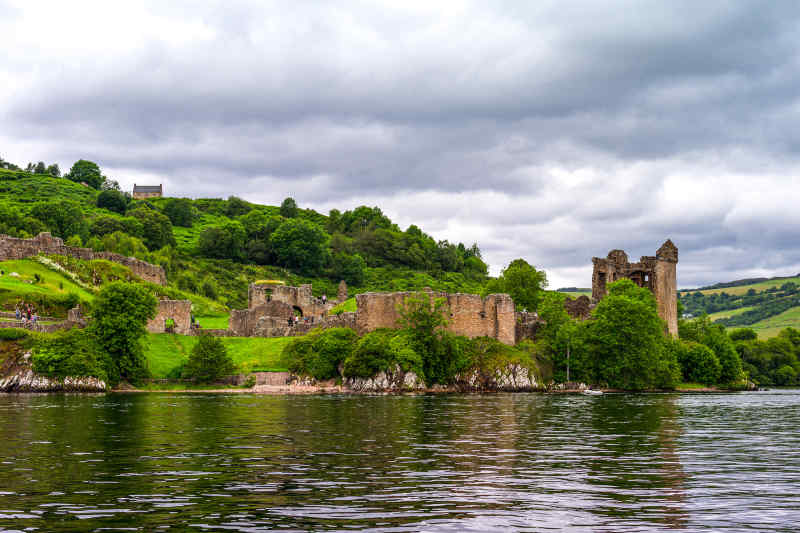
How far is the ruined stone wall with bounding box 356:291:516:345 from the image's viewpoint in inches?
3095

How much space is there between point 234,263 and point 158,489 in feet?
461

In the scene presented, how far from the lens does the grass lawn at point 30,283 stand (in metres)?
76.2

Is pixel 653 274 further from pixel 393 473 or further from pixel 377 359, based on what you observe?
pixel 393 473

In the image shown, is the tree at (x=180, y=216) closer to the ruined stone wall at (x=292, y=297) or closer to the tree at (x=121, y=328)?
the ruined stone wall at (x=292, y=297)

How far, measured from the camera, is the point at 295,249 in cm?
16125

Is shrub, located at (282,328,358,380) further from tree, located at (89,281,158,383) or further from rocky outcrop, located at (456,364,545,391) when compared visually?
tree, located at (89,281,158,383)

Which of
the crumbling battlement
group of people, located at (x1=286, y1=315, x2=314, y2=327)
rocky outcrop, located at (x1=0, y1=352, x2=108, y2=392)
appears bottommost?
rocky outcrop, located at (x1=0, y1=352, x2=108, y2=392)

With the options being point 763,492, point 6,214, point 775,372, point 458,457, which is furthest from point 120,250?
point 763,492

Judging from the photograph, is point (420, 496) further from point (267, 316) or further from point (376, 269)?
point (376, 269)

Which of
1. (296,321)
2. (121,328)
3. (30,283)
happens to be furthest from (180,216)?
(121,328)

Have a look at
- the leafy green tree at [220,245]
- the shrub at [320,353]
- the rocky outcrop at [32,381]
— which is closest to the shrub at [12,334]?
the rocky outcrop at [32,381]

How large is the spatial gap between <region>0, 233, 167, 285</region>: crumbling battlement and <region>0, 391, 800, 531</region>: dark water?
61874mm

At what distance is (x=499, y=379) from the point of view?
73250 mm

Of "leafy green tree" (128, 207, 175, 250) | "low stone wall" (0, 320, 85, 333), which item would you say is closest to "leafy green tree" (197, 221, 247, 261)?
"leafy green tree" (128, 207, 175, 250)
